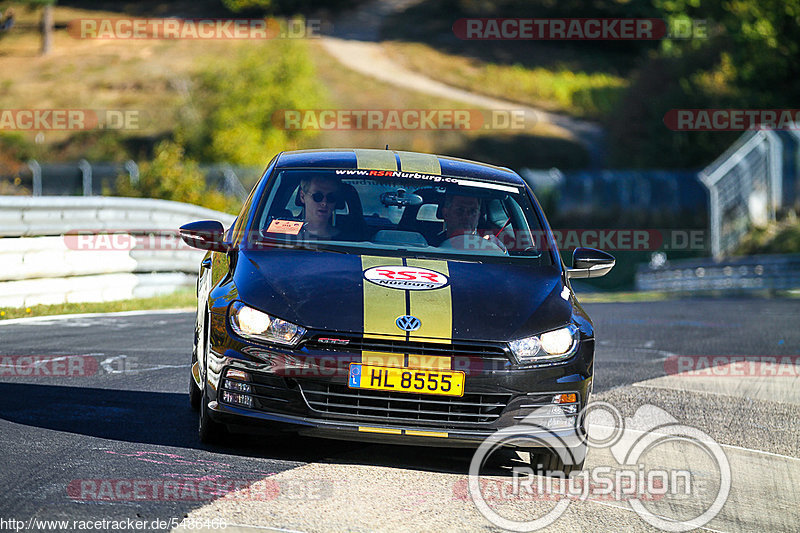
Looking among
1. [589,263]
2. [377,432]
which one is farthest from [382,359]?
[589,263]

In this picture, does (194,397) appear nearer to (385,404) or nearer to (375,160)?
(375,160)

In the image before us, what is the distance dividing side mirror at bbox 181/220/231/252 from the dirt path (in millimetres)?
50371

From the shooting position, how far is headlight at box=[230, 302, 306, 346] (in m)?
5.70

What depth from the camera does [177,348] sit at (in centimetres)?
1030

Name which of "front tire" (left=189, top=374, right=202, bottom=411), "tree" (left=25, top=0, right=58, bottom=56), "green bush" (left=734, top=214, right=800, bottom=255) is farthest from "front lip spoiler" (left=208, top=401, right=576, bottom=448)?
"tree" (left=25, top=0, right=58, bottom=56)

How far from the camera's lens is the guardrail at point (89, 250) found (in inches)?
477

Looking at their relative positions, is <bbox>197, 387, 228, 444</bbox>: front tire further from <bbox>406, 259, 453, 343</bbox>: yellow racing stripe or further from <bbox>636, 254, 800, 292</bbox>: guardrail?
<bbox>636, 254, 800, 292</bbox>: guardrail

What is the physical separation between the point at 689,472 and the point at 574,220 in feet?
122

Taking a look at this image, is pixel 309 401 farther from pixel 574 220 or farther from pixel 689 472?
pixel 574 220

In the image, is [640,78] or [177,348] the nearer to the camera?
[177,348]

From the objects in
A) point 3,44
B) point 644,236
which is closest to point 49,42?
point 3,44

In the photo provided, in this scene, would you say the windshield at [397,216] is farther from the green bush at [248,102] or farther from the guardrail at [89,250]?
the green bush at [248,102]

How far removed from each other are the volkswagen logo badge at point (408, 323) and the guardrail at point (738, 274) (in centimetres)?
2166

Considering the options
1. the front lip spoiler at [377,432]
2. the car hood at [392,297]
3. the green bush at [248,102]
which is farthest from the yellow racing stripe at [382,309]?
the green bush at [248,102]
